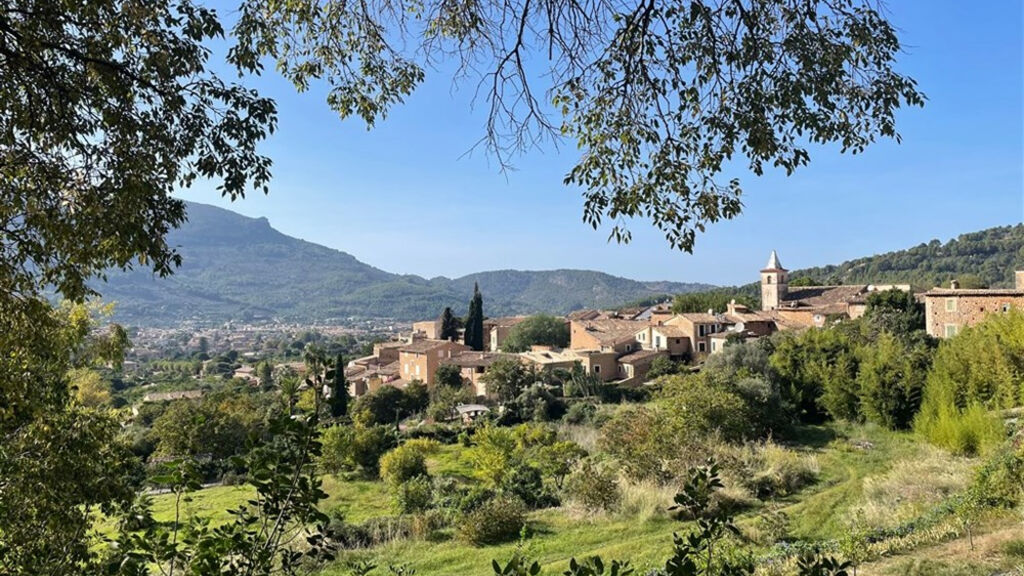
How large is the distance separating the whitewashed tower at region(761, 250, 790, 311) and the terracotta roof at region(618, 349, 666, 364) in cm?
1648

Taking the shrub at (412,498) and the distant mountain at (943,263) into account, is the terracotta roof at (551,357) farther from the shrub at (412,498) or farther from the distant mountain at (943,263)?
the distant mountain at (943,263)

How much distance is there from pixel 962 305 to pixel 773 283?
2357 cm

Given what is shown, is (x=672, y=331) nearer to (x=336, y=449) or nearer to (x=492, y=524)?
(x=336, y=449)

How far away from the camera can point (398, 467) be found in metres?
18.0

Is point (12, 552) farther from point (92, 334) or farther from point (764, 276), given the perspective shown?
point (764, 276)

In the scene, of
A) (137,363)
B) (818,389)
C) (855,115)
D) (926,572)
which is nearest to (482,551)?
(926,572)

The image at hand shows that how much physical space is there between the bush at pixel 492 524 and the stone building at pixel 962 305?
23.8m

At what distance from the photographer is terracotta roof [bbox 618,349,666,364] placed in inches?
1525

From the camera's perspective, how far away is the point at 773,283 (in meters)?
52.2

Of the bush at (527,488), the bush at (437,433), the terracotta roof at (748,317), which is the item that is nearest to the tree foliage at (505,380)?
the bush at (437,433)

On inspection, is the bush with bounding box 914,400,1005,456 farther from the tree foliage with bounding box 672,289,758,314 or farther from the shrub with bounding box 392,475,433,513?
the tree foliage with bounding box 672,289,758,314

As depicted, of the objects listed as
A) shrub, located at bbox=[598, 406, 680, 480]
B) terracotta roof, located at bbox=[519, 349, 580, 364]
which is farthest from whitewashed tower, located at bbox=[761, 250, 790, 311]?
shrub, located at bbox=[598, 406, 680, 480]

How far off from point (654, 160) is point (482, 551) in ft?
29.5

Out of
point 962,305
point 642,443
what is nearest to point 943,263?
point 962,305
